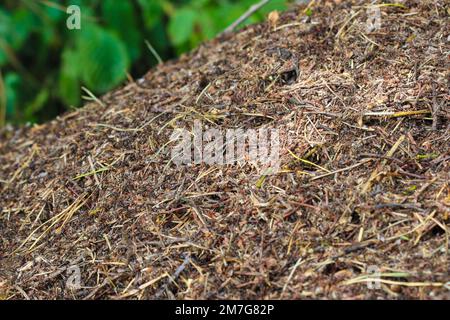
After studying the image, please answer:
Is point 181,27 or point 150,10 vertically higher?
point 150,10

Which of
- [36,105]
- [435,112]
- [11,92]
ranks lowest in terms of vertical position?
[36,105]

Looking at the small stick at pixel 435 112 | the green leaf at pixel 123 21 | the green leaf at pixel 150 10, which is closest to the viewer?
the small stick at pixel 435 112

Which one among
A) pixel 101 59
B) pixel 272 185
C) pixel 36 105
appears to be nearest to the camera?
pixel 272 185

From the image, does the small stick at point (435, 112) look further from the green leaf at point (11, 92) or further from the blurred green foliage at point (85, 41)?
the green leaf at point (11, 92)

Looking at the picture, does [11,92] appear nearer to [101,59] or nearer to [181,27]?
[101,59]

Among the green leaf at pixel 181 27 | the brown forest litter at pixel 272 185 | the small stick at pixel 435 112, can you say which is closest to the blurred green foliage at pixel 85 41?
the green leaf at pixel 181 27

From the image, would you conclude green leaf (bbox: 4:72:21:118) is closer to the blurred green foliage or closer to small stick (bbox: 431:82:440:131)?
the blurred green foliage

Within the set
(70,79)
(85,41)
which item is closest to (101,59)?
(85,41)
